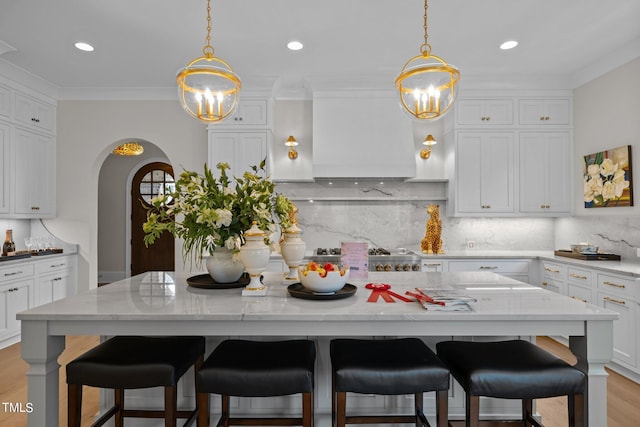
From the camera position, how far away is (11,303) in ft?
12.2

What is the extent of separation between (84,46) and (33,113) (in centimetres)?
139

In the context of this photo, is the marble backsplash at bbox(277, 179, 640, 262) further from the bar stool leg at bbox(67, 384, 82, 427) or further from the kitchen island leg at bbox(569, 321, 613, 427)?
the bar stool leg at bbox(67, 384, 82, 427)

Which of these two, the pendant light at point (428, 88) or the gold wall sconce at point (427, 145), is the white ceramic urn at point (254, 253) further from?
the gold wall sconce at point (427, 145)

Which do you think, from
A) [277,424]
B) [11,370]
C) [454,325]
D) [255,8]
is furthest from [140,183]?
[454,325]

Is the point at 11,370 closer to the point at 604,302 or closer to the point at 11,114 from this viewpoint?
the point at 11,114

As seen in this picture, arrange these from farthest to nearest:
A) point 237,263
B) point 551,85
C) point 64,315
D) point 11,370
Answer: point 551,85
point 11,370
point 237,263
point 64,315

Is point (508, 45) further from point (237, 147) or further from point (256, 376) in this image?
point (256, 376)

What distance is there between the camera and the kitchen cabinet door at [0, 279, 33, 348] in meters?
3.65

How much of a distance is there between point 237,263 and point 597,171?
12.4 ft

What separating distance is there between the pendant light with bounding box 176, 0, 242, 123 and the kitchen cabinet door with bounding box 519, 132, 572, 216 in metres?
3.50

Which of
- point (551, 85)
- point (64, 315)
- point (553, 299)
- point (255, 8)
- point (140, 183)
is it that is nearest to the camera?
point (64, 315)

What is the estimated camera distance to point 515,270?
→ 4.04m

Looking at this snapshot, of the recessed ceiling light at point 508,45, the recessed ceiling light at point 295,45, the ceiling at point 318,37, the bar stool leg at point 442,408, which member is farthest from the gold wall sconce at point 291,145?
the bar stool leg at point 442,408

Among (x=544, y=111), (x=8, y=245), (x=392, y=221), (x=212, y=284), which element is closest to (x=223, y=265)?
(x=212, y=284)
